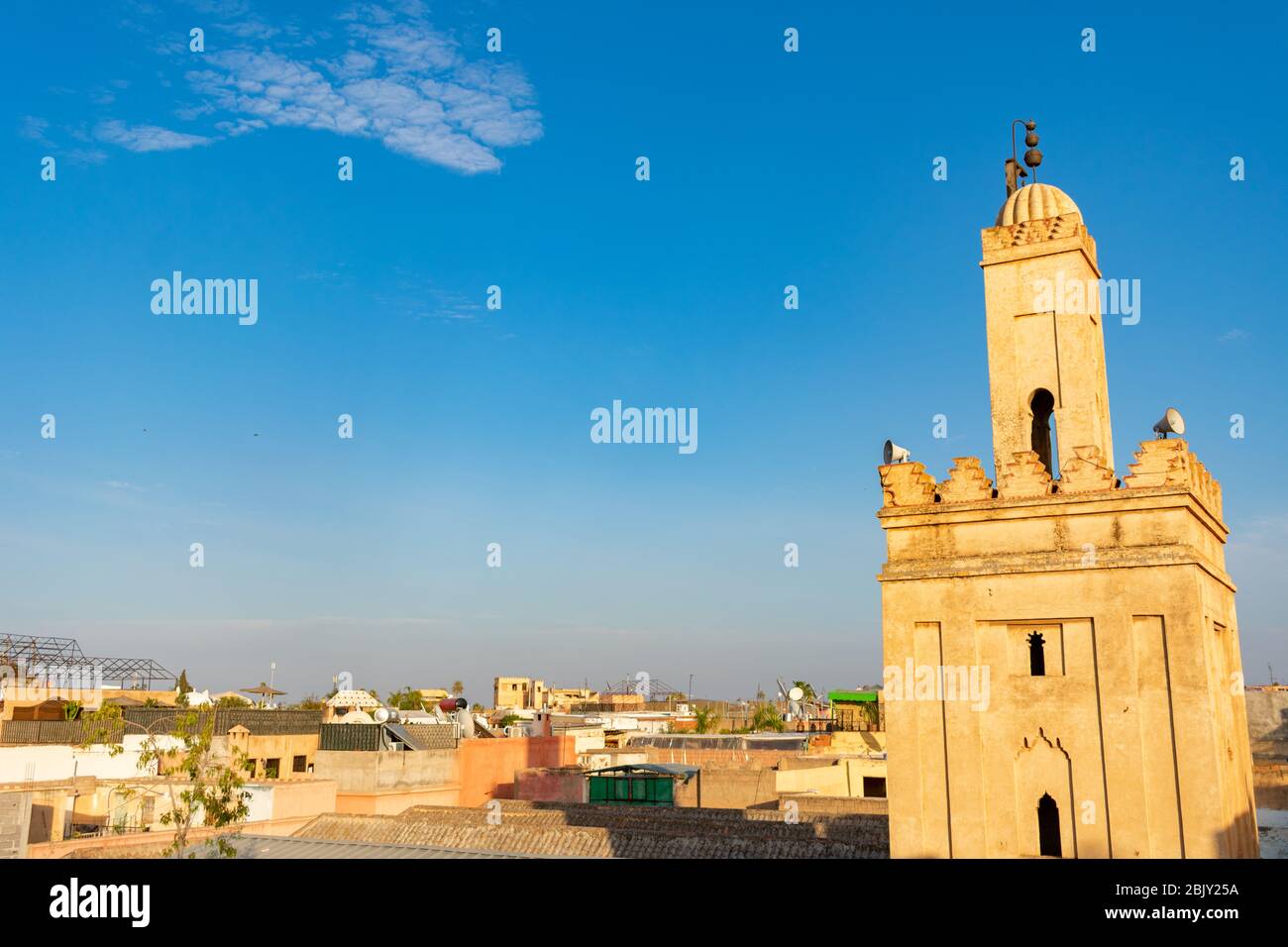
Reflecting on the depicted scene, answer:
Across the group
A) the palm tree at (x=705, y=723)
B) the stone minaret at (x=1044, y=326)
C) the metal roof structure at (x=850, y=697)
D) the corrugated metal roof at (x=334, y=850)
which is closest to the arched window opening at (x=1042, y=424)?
the stone minaret at (x=1044, y=326)

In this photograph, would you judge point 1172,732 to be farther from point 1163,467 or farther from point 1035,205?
point 1035,205

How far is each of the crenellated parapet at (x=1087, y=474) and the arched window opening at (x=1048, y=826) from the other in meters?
4.82

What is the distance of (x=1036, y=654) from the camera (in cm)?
1627

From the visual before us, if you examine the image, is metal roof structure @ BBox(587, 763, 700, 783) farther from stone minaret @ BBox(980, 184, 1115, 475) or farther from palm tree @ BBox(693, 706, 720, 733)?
palm tree @ BBox(693, 706, 720, 733)

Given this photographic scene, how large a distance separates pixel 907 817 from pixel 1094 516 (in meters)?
5.67

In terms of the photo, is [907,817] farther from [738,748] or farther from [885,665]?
[738,748]

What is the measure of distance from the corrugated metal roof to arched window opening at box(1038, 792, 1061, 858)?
16.6m

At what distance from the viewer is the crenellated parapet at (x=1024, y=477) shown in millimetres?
16562

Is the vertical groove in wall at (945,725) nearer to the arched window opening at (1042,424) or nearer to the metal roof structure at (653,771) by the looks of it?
the arched window opening at (1042,424)

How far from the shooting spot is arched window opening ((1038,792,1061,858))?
1580 centimetres

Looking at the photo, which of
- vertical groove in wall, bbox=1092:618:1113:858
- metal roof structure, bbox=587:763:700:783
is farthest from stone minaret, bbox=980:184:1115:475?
metal roof structure, bbox=587:763:700:783

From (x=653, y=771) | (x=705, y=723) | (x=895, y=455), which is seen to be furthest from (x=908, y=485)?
(x=705, y=723)

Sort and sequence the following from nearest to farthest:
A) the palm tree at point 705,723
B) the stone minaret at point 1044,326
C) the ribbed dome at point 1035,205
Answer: the stone minaret at point 1044,326
the ribbed dome at point 1035,205
the palm tree at point 705,723
